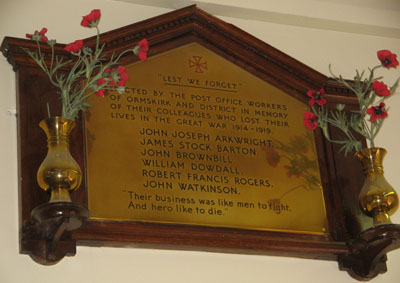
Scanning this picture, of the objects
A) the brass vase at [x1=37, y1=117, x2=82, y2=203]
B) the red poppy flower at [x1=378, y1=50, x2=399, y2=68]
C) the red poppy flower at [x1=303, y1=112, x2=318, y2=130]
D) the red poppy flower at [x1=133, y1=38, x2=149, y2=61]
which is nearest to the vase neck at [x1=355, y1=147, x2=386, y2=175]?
the red poppy flower at [x1=303, y1=112, x2=318, y2=130]

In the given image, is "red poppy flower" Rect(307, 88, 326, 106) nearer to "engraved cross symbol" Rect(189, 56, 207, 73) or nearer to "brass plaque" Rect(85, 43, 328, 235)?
"brass plaque" Rect(85, 43, 328, 235)

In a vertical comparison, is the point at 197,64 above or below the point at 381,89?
above

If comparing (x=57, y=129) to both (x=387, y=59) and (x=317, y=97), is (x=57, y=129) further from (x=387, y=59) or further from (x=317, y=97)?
(x=387, y=59)

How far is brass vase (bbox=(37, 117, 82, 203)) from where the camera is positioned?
163 inches

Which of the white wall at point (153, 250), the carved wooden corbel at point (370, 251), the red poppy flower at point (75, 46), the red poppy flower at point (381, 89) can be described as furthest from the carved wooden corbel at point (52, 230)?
the red poppy flower at point (381, 89)

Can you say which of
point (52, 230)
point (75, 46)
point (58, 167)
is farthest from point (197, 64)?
point (52, 230)

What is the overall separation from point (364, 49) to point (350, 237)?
50.6 inches

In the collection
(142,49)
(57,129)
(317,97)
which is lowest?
(57,129)

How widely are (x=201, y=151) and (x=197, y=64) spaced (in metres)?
0.51

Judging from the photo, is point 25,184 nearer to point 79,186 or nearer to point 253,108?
point 79,186

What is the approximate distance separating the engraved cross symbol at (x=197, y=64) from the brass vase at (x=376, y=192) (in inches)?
34.8

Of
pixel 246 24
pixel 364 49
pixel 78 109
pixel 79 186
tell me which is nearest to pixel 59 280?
pixel 79 186

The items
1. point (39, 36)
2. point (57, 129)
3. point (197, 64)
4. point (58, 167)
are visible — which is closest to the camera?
point (58, 167)

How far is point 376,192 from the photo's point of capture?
462 centimetres
